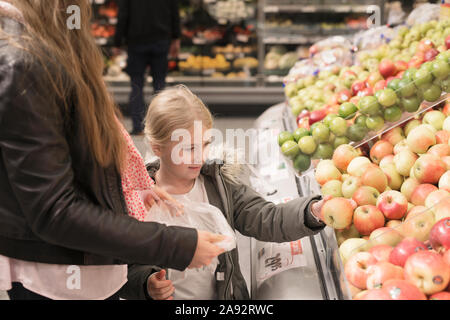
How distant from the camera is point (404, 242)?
1.31 m

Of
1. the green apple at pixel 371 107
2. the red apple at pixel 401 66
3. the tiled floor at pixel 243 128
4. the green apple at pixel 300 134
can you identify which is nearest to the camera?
the green apple at pixel 371 107

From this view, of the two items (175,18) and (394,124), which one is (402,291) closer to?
(394,124)

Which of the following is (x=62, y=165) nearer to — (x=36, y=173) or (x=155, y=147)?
(x=36, y=173)

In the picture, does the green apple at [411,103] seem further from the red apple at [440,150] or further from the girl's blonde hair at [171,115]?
the girl's blonde hair at [171,115]

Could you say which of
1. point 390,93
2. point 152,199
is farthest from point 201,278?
point 390,93

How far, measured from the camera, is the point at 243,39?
6.47 m

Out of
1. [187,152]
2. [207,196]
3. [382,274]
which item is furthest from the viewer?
[207,196]

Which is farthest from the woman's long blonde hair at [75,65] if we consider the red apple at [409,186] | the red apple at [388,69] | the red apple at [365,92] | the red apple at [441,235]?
the red apple at [388,69]

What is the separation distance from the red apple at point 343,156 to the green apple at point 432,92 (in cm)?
38

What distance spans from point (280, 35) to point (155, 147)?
506 centimetres

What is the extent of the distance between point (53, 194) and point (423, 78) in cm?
163

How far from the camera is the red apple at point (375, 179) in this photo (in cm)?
175

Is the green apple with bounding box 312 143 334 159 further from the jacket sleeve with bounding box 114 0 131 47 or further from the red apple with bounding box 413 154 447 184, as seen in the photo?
the jacket sleeve with bounding box 114 0 131 47

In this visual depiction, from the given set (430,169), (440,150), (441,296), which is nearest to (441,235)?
(441,296)
